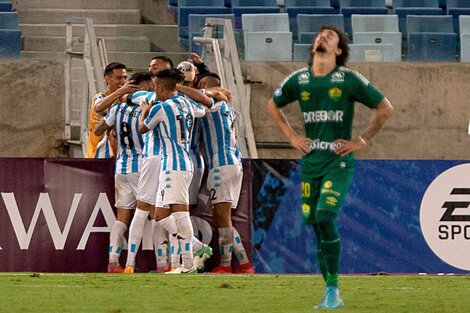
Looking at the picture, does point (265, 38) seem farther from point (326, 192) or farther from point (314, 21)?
point (326, 192)

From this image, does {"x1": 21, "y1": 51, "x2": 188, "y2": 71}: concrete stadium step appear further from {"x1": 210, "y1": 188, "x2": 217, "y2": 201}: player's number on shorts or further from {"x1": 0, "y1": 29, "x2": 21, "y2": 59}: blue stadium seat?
{"x1": 210, "y1": 188, "x2": 217, "y2": 201}: player's number on shorts

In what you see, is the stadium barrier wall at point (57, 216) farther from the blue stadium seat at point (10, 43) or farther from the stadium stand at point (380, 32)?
the stadium stand at point (380, 32)

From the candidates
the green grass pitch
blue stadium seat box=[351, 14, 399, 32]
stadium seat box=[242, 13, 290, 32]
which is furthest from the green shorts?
blue stadium seat box=[351, 14, 399, 32]

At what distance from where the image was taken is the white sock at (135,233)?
1423cm

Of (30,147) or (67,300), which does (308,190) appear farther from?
(30,147)

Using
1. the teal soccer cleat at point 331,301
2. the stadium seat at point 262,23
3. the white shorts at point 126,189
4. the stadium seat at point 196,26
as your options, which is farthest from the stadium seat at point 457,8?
the teal soccer cleat at point 331,301

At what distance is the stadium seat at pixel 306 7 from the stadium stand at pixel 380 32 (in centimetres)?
97

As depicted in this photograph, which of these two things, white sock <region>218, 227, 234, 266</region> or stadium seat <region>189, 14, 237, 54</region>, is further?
stadium seat <region>189, 14, 237, 54</region>

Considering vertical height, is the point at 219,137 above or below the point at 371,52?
below

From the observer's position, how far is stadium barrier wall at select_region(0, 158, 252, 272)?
14.7 m

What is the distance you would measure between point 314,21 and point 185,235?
715 centimetres

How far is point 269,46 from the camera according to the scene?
61.7 feet

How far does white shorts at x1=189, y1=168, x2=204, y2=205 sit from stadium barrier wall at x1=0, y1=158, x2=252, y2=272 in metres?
0.49

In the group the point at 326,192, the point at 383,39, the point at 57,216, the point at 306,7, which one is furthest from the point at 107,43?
the point at 326,192
